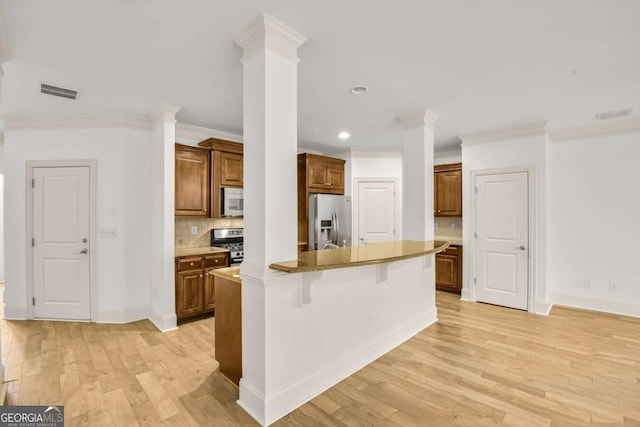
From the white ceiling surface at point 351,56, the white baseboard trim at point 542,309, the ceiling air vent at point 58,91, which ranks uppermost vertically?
the white ceiling surface at point 351,56

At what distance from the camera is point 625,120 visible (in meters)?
4.03

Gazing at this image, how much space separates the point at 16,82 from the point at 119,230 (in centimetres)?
184

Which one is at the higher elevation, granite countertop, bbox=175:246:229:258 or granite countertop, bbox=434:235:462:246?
granite countertop, bbox=434:235:462:246

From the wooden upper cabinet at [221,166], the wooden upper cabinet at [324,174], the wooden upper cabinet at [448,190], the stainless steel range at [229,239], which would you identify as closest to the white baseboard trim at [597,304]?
the wooden upper cabinet at [448,190]

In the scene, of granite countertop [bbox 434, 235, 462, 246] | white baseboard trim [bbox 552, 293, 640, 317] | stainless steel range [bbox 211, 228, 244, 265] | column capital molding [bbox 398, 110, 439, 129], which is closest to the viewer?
column capital molding [bbox 398, 110, 439, 129]

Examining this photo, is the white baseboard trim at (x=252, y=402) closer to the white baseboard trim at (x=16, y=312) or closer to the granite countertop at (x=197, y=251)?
the granite countertop at (x=197, y=251)

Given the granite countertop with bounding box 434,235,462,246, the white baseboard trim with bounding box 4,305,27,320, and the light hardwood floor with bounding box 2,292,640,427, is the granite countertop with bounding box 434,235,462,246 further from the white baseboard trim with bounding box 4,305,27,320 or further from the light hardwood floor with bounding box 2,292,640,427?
the white baseboard trim with bounding box 4,305,27,320

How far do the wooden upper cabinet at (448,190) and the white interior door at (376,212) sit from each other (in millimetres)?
898

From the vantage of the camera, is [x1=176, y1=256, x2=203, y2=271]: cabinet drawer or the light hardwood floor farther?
[x1=176, y1=256, x2=203, y2=271]: cabinet drawer

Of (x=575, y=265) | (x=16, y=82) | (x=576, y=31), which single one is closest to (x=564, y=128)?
(x=575, y=265)

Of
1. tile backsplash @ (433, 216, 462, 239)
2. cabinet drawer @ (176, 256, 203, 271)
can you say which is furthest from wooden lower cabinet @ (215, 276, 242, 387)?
tile backsplash @ (433, 216, 462, 239)

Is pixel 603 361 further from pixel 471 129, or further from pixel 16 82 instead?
pixel 16 82

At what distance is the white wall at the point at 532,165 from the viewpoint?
4.25m

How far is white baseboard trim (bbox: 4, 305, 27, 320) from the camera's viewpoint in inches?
154
